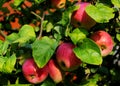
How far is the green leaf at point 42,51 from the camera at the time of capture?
3.98 feet

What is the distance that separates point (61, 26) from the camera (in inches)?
52.6

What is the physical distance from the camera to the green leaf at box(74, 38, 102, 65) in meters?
1.17

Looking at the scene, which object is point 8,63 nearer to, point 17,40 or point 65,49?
point 17,40

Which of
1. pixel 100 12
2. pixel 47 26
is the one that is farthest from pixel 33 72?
pixel 100 12

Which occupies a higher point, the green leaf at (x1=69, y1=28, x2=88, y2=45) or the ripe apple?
the green leaf at (x1=69, y1=28, x2=88, y2=45)

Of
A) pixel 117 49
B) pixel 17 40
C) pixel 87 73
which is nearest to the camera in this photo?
pixel 17 40

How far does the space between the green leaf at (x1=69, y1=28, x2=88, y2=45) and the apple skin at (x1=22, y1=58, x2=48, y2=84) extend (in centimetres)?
17

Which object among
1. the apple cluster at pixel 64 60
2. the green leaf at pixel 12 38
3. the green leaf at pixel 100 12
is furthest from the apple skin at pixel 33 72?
the green leaf at pixel 100 12

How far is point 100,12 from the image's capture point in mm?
1252

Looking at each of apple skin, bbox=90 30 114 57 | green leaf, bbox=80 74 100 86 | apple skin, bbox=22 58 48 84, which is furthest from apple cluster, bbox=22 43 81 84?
green leaf, bbox=80 74 100 86

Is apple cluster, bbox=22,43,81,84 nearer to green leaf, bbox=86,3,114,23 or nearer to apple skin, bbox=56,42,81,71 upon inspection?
apple skin, bbox=56,42,81,71

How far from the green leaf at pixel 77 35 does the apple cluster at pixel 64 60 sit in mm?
38

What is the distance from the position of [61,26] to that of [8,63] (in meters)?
0.23

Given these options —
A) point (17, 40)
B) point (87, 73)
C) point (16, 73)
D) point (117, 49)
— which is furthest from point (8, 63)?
point (117, 49)
